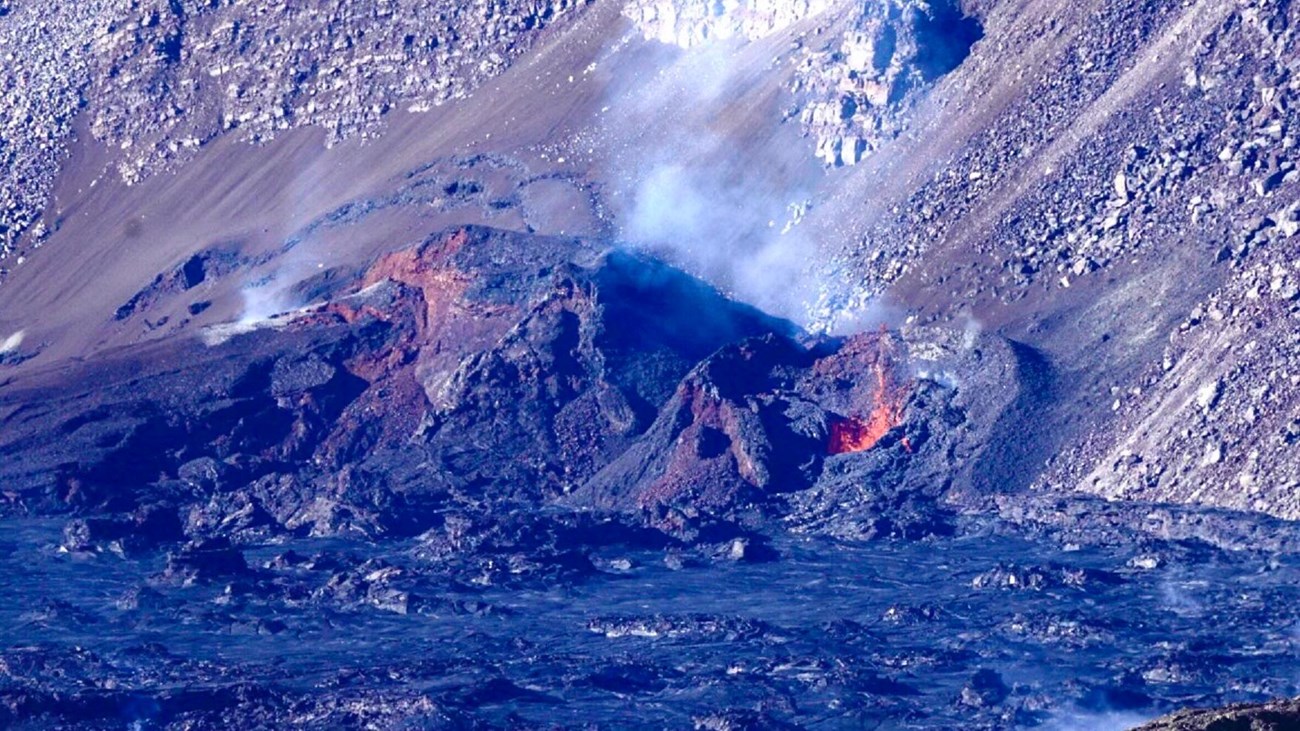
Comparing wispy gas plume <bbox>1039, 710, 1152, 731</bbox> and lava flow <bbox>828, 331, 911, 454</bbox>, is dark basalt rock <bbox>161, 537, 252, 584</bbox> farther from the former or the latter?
wispy gas plume <bbox>1039, 710, 1152, 731</bbox>

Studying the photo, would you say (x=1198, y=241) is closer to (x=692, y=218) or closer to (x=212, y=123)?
(x=692, y=218)

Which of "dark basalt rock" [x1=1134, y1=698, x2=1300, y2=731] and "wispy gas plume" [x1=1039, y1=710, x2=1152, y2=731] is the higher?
"wispy gas plume" [x1=1039, y1=710, x2=1152, y2=731]

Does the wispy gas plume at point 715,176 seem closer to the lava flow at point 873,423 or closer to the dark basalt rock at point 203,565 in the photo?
the lava flow at point 873,423

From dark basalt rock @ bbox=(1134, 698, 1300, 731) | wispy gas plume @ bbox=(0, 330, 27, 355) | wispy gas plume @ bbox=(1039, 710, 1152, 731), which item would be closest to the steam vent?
wispy gas plume @ bbox=(1039, 710, 1152, 731)

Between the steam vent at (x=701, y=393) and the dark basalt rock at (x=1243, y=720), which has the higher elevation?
the steam vent at (x=701, y=393)

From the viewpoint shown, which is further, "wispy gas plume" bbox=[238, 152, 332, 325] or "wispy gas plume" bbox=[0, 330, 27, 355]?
"wispy gas plume" bbox=[0, 330, 27, 355]

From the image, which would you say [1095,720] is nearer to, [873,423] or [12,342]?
[873,423]

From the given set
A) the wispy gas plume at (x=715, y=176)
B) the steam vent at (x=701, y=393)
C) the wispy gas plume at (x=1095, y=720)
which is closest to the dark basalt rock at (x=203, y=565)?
the steam vent at (x=701, y=393)

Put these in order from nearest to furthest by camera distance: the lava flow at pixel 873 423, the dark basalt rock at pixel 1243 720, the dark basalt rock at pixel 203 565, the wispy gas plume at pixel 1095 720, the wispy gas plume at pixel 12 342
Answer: the dark basalt rock at pixel 1243 720 < the wispy gas plume at pixel 1095 720 < the dark basalt rock at pixel 203 565 < the lava flow at pixel 873 423 < the wispy gas plume at pixel 12 342
